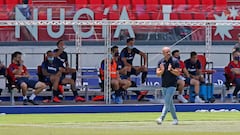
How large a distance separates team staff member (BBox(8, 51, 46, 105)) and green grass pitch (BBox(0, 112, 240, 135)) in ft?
6.43

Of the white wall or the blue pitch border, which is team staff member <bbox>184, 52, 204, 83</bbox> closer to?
the blue pitch border

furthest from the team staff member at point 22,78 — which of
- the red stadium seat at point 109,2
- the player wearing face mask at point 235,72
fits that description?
the red stadium seat at point 109,2

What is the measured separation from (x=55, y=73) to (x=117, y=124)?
7769 millimetres

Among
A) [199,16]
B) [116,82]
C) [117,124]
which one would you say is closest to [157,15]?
[199,16]

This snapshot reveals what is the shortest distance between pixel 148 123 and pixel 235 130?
3.37 meters

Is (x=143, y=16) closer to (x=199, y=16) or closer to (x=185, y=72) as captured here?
(x=199, y=16)

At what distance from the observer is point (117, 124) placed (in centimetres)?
2352

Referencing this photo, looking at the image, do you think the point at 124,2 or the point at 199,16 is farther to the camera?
the point at 124,2

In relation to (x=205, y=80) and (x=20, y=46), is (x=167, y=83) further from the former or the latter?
(x=20, y=46)

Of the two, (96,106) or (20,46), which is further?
(20,46)

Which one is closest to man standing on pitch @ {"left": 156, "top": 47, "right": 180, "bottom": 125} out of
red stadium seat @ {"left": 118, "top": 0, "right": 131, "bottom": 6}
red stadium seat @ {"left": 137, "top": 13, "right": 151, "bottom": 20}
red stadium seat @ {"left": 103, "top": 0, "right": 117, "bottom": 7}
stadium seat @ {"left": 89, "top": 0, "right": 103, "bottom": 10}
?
red stadium seat @ {"left": 137, "top": 13, "right": 151, "bottom": 20}

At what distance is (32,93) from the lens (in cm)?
3078

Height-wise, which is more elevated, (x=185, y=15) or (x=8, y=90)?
(x=185, y=15)

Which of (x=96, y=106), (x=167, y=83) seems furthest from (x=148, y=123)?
(x=96, y=106)
